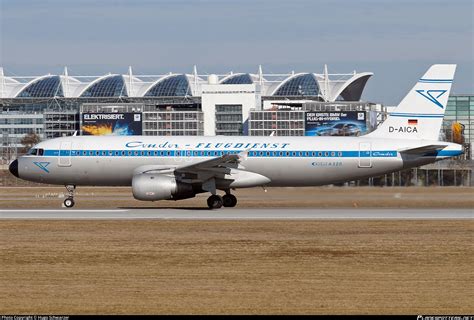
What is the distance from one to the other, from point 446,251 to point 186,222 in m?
12.4

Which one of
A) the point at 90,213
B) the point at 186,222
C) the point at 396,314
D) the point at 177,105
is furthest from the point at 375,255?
the point at 177,105

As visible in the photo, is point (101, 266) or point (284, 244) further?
point (284, 244)

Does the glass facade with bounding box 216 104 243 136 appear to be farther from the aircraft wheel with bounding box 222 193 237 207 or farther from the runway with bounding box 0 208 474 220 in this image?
the runway with bounding box 0 208 474 220

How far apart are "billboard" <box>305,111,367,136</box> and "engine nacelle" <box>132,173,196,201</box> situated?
138 meters

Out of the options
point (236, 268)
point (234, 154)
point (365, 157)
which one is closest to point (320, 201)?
point (365, 157)

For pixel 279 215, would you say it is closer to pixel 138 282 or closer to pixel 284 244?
pixel 284 244

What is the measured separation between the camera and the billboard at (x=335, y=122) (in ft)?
586

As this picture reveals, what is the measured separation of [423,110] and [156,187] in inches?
609

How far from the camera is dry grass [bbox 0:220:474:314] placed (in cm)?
1717

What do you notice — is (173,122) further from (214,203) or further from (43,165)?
(214,203)

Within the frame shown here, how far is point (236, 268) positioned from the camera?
22078mm

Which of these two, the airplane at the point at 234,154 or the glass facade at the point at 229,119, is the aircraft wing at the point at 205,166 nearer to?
the airplane at the point at 234,154

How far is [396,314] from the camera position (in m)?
15.9

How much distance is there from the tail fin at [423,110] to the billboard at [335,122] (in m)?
130
